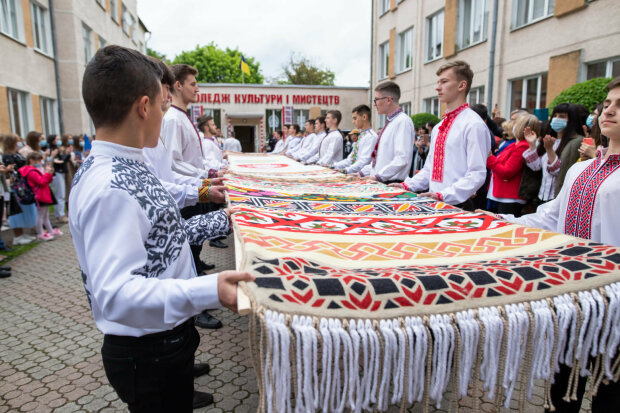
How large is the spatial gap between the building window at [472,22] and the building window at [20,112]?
43.1 feet

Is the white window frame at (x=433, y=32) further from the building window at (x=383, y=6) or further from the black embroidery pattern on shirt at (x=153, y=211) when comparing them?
the black embroidery pattern on shirt at (x=153, y=211)

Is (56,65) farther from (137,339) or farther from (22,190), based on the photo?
(137,339)

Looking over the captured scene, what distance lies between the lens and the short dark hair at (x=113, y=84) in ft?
4.14

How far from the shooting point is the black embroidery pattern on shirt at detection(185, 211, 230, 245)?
6.16 feet

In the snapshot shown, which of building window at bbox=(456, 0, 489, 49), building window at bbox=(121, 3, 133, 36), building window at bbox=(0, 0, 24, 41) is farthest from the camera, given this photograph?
building window at bbox=(121, 3, 133, 36)

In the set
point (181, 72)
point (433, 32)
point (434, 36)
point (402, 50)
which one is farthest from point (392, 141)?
point (402, 50)

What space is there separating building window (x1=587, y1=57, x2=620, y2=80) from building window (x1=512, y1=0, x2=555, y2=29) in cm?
177

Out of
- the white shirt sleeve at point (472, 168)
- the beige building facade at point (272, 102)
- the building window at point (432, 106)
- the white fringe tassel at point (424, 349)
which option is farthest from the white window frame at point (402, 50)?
the white fringe tassel at point (424, 349)

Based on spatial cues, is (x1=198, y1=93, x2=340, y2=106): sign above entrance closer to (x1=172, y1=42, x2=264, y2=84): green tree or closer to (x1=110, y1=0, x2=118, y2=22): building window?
(x1=110, y1=0, x2=118, y2=22): building window

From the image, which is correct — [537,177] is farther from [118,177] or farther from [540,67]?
[540,67]

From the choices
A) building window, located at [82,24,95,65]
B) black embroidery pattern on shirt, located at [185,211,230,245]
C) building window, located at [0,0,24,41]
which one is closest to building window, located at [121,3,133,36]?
building window, located at [82,24,95,65]

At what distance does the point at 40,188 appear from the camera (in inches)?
254

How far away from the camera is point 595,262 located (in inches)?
58.2

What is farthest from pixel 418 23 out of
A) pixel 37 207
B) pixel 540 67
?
pixel 37 207
